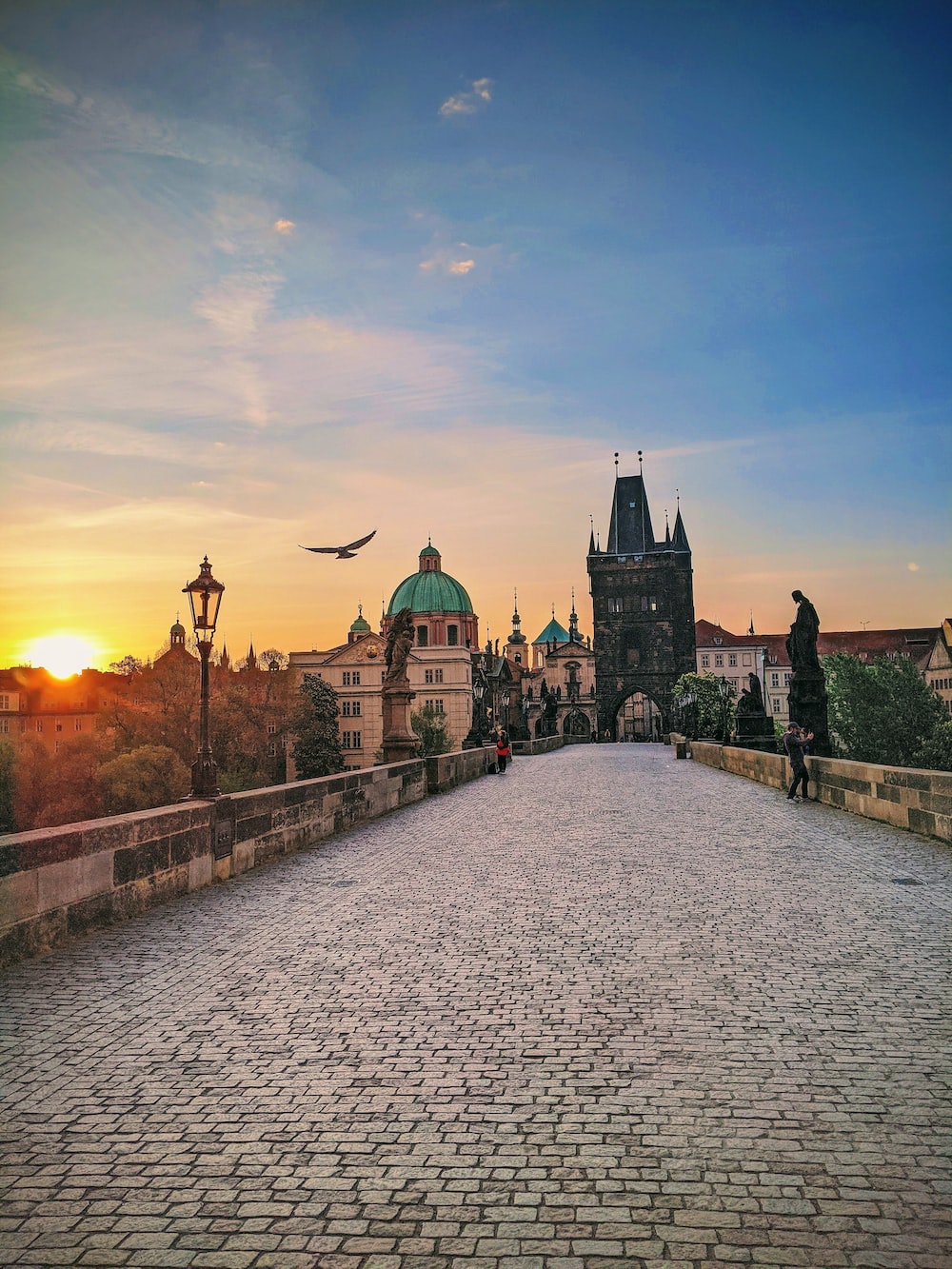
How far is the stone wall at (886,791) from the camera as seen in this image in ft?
36.8

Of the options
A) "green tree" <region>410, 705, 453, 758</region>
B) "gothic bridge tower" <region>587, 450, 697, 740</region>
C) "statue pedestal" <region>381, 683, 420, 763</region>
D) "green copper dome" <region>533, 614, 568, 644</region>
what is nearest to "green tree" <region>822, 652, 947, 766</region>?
"gothic bridge tower" <region>587, 450, 697, 740</region>

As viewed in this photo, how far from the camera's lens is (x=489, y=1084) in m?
4.11

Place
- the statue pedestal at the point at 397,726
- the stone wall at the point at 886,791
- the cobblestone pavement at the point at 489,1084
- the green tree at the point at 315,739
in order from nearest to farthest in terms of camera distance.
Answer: the cobblestone pavement at the point at 489,1084 → the stone wall at the point at 886,791 → the statue pedestal at the point at 397,726 → the green tree at the point at 315,739

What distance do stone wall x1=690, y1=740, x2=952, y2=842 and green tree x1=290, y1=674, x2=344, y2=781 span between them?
65515mm

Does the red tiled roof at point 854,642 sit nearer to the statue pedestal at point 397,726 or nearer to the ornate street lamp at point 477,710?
the ornate street lamp at point 477,710

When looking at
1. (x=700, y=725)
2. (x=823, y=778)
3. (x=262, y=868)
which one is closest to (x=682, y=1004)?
(x=262, y=868)

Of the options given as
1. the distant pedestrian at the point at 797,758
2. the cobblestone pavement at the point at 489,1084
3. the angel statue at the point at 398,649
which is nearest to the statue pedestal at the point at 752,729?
the angel statue at the point at 398,649

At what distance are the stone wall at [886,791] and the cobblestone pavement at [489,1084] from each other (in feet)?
10.8

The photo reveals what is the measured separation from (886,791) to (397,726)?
1122 centimetres

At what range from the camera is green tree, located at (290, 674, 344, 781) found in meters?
82.4

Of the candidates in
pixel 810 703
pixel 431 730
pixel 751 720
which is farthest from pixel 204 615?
pixel 431 730

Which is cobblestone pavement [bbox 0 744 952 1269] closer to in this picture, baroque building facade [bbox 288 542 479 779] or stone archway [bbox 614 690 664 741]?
baroque building facade [bbox 288 542 479 779]

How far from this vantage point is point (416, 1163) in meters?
3.42

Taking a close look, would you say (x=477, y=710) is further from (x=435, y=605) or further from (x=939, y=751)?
(x=435, y=605)
